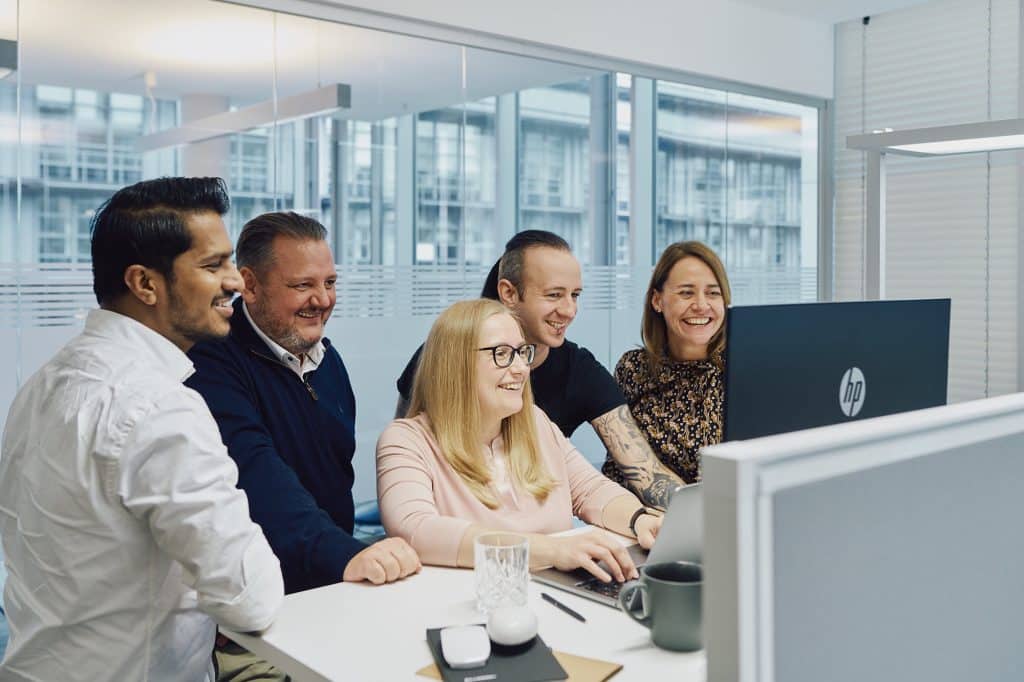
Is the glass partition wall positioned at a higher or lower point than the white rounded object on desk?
higher

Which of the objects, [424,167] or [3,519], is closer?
[3,519]

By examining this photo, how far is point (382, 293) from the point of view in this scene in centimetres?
367

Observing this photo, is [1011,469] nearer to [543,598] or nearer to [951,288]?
[543,598]

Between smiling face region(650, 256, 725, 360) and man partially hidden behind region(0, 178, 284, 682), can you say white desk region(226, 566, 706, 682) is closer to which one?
man partially hidden behind region(0, 178, 284, 682)

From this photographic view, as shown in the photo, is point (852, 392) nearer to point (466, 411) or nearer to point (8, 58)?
point (466, 411)

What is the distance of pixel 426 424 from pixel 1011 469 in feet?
4.51

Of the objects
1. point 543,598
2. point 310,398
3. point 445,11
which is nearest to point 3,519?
point 310,398

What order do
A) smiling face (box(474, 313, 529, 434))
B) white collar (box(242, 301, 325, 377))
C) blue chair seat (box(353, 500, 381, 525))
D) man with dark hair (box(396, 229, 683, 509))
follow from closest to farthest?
1. smiling face (box(474, 313, 529, 434))
2. white collar (box(242, 301, 325, 377))
3. man with dark hair (box(396, 229, 683, 509))
4. blue chair seat (box(353, 500, 381, 525))

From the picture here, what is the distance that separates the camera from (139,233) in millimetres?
1661

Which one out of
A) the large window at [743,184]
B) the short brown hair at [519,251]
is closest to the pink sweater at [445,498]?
the short brown hair at [519,251]

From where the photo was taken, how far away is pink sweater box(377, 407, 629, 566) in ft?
6.04

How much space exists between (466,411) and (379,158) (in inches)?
69.7

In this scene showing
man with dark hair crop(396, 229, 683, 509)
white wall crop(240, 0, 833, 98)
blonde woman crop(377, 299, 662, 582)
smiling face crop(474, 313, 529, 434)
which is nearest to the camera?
blonde woman crop(377, 299, 662, 582)

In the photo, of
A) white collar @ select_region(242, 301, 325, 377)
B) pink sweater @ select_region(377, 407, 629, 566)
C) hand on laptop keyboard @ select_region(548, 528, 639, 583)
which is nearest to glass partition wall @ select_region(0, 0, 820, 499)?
white collar @ select_region(242, 301, 325, 377)
